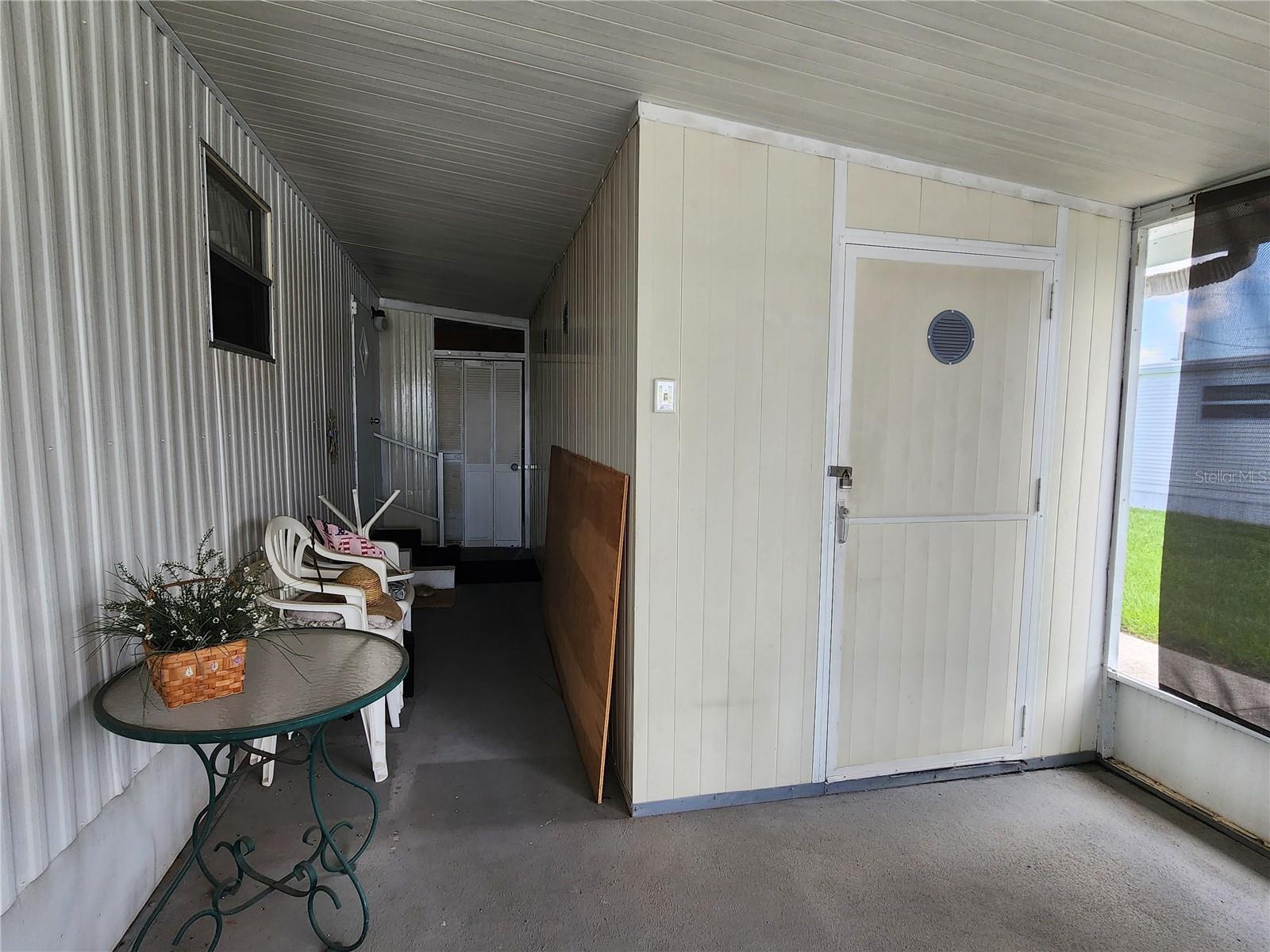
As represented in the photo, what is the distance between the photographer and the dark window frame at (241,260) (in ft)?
7.64

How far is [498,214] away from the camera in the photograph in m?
3.54

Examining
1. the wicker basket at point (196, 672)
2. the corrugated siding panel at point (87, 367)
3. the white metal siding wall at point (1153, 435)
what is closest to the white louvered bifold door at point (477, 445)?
the corrugated siding panel at point (87, 367)

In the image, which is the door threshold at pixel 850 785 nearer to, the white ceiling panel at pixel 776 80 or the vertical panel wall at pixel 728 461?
the vertical panel wall at pixel 728 461

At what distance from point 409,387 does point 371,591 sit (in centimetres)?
448

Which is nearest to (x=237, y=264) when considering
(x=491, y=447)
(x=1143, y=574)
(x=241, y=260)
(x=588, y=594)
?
(x=241, y=260)

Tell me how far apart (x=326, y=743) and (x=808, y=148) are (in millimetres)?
3339

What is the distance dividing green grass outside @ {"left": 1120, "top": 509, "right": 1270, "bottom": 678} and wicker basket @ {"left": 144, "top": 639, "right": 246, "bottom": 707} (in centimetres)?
342

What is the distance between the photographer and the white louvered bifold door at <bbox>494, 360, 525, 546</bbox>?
7.10 meters

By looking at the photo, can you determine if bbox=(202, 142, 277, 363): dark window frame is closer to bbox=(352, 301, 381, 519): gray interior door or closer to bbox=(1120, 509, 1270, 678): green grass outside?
bbox=(352, 301, 381, 519): gray interior door

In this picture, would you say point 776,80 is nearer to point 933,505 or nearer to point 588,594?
point 933,505

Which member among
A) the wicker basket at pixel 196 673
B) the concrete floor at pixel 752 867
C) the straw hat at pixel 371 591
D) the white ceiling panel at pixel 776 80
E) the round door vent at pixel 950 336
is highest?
the white ceiling panel at pixel 776 80

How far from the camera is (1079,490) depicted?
2.78 m

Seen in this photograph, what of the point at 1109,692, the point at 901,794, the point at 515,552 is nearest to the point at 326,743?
the point at 901,794

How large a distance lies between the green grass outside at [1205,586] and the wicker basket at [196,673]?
11.2 ft
